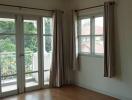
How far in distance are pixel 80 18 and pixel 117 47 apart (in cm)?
150

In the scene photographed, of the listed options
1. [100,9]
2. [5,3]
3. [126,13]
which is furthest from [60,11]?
[126,13]

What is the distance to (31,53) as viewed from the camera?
4.80m

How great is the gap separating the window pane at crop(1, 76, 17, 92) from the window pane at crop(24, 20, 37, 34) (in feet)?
4.21

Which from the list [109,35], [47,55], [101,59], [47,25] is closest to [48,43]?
[47,55]

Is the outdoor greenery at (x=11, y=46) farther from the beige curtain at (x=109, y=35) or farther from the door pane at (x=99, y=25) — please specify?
the beige curtain at (x=109, y=35)

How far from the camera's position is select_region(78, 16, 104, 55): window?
456 cm

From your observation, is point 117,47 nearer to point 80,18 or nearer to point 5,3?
point 80,18

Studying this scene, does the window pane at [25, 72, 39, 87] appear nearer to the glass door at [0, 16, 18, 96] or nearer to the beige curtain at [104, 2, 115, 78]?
the glass door at [0, 16, 18, 96]

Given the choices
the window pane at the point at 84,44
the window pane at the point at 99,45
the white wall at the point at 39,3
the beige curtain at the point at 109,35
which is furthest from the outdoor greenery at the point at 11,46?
the beige curtain at the point at 109,35

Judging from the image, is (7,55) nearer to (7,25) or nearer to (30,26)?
(7,25)

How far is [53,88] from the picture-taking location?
506 cm

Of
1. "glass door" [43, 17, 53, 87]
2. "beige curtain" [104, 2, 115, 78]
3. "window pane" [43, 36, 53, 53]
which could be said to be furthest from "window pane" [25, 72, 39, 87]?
"beige curtain" [104, 2, 115, 78]

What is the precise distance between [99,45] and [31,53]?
1.87 m

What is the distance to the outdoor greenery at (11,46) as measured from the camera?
170 inches
